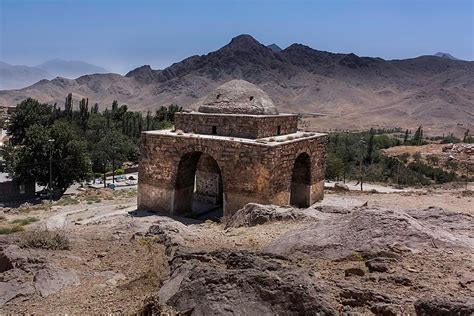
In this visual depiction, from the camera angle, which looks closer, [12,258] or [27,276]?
[27,276]

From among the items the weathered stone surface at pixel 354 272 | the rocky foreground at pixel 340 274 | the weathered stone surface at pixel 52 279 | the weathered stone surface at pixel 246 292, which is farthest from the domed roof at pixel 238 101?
the weathered stone surface at pixel 246 292

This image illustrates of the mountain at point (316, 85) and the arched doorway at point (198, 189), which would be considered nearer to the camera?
the arched doorway at point (198, 189)

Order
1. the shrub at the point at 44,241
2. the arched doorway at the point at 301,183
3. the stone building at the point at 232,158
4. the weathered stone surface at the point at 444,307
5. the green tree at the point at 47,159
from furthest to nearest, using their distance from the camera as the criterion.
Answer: the green tree at the point at 47,159, the arched doorway at the point at 301,183, the stone building at the point at 232,158, the shrub at the point at 44,241, the weathered stone surface at the point at 444,307

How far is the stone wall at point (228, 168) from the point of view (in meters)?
11.6

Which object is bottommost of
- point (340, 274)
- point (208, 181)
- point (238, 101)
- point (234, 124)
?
point (208, 181)

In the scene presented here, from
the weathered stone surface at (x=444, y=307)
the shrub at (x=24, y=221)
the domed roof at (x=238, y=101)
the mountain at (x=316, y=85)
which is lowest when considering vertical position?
the shrub at (x=24, y=221)

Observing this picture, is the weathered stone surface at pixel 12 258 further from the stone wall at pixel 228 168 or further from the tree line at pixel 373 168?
the tree line at pixel 373 168

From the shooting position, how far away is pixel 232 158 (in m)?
12.0

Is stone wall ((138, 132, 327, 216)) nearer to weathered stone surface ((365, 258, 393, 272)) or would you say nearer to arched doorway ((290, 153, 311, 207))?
arched doorway ((290, 153, 311, 207))

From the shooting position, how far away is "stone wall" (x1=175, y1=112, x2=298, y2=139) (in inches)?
503

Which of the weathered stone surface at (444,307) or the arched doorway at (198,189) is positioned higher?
the weathered stone surface at (444,307)

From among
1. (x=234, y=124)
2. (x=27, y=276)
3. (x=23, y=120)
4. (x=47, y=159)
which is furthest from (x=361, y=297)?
(x=23, y=120)

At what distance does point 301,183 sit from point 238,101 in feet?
11.4

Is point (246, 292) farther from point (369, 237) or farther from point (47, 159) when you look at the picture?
point (47, 159)
